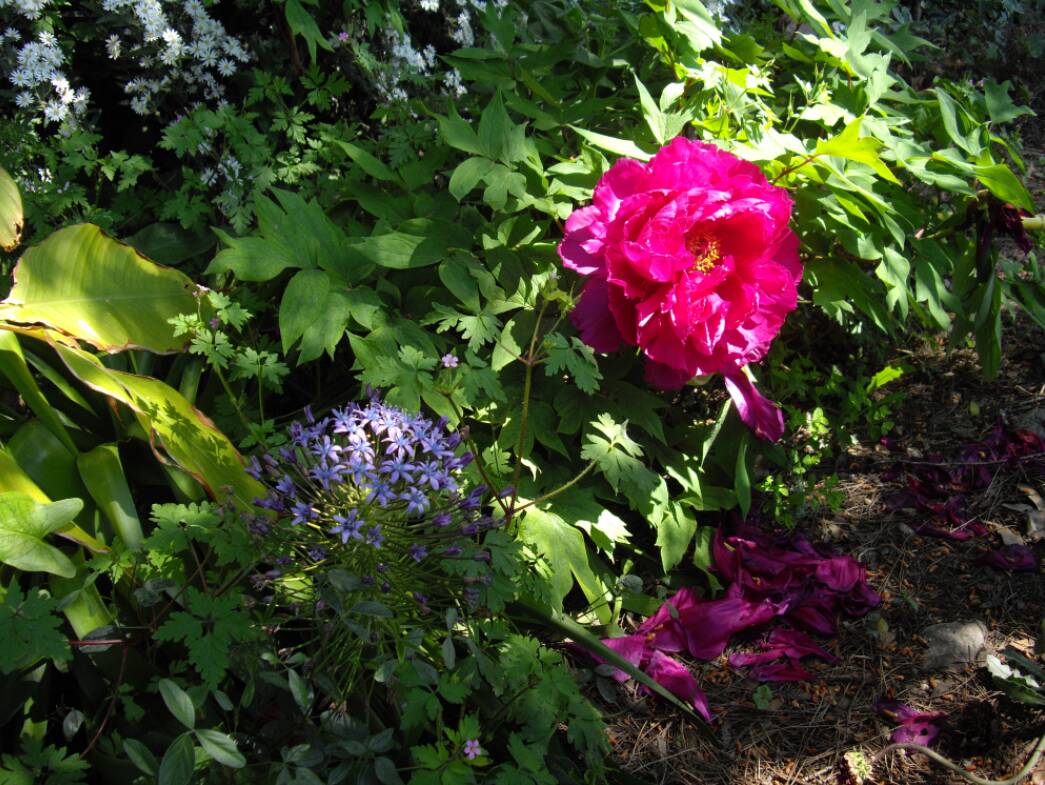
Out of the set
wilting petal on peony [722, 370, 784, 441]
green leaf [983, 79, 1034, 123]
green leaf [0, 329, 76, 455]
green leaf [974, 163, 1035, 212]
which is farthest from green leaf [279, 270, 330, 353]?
green leaf [983, 79, 1034, 123]

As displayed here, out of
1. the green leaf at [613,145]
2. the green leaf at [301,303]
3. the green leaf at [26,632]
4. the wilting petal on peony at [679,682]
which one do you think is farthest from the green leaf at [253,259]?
the wilting petal on peony at [679,682]

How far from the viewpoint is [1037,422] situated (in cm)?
259

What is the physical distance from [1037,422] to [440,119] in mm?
1853

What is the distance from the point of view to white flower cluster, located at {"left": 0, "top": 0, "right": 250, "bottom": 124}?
2150 millimetres

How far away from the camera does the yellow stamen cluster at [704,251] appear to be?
5.97 feet

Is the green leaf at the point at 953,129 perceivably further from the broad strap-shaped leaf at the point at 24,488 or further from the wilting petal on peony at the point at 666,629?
the broad strap-shaped leaf at the point at 24,488

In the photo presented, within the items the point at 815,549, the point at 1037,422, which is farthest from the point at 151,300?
the point at 1037,422

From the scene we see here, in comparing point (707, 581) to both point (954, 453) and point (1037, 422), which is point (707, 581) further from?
point (1037, 422)

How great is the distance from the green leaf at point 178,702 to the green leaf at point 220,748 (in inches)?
0.9

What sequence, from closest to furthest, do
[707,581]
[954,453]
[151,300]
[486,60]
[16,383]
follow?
[16,383]
[151,300]
[707,581]
[486,60]
[954,453]

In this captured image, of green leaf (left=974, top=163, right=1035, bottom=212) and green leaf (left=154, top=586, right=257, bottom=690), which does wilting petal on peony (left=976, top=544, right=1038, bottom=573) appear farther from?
green leaf (left=154, top=586, right=257, bottom=690)

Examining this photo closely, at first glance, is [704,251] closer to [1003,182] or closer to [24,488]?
[1003,182]

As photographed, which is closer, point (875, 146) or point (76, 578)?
point (76, 578)

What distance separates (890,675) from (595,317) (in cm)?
100
